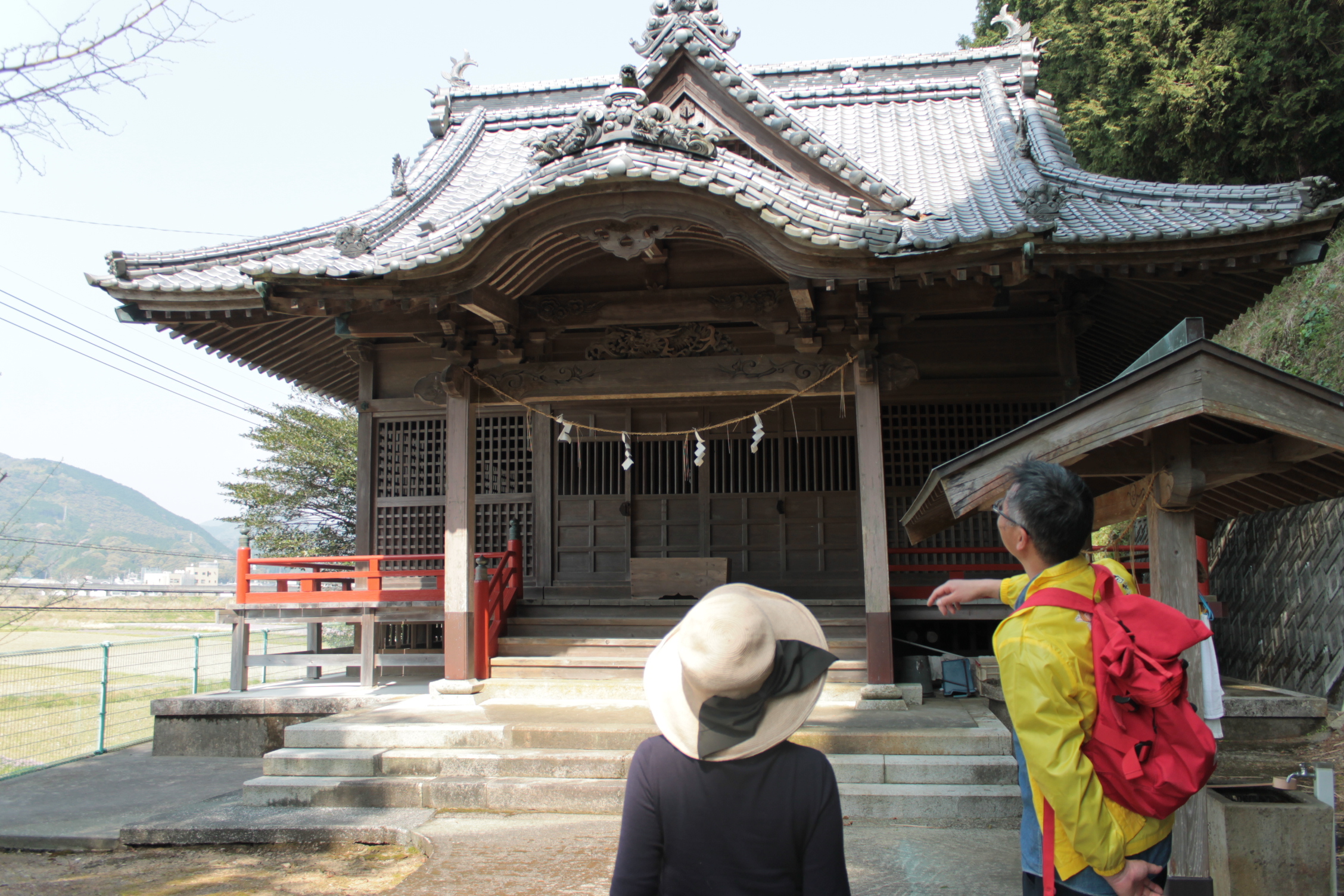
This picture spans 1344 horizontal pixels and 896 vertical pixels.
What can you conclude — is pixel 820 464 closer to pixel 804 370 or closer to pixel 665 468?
pixel 665 468

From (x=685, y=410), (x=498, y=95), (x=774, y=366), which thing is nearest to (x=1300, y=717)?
(x=774, y=366)

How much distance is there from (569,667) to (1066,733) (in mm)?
6466

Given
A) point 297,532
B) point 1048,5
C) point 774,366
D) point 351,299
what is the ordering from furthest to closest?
point 297,532 → point 1048,5 → point 774,366 → point 351,299

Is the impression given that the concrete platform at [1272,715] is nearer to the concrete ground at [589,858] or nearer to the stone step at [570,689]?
the stone step at [570,689]

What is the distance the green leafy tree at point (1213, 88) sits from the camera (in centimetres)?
1366

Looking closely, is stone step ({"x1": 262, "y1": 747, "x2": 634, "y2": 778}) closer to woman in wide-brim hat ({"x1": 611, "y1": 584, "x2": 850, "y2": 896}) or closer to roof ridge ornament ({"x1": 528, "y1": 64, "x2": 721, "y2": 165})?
woman in wide-brim hat ({"x1": 611, "y1": 584, "x2": 850, "y2": 896})

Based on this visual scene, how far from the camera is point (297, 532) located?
26.7 meters

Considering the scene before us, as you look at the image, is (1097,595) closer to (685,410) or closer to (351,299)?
(351,299)

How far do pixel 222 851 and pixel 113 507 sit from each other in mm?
172053

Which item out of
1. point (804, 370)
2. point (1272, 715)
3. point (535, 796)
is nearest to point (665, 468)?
point (804, 370)

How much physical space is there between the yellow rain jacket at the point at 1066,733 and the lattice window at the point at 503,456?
8.81 m

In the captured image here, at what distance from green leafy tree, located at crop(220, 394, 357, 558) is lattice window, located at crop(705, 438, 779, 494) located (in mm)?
18404

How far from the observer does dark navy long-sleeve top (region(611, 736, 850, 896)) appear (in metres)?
1.91

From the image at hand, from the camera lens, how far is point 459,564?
8.09 m
